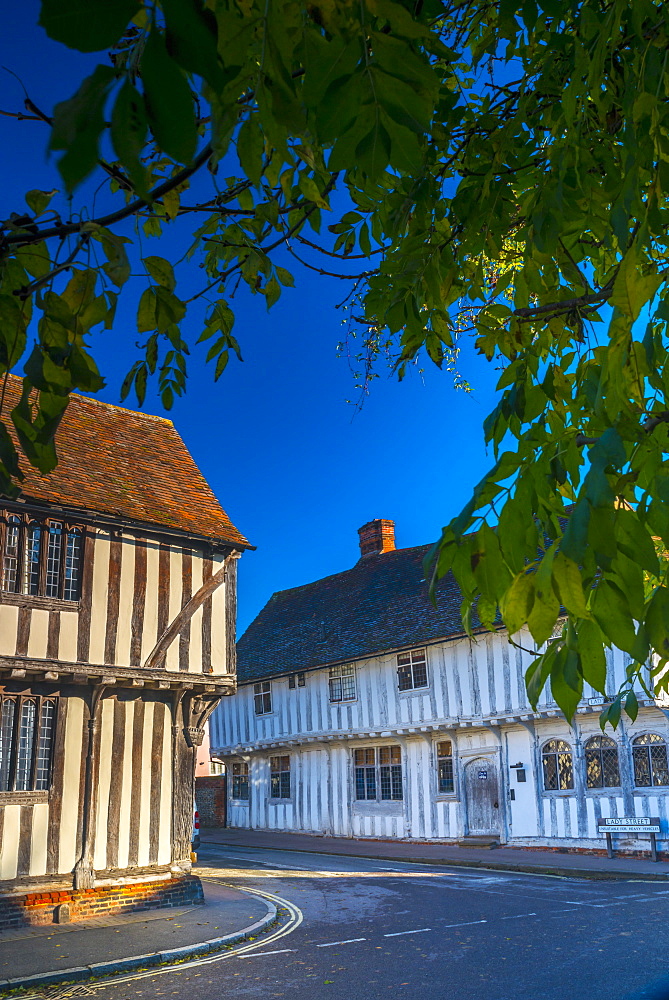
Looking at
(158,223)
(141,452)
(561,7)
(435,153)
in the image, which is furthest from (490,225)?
(141,452)

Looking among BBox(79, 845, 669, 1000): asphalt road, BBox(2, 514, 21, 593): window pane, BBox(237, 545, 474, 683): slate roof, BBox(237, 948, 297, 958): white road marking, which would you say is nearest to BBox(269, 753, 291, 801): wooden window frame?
BBox(237, 545, 474, 683): slate roof

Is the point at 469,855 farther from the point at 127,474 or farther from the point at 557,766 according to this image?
the point at 127,474

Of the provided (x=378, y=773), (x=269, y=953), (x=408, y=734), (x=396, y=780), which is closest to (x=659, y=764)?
(x=408, y=734)

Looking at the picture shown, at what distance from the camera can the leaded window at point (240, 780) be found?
30.2 meters

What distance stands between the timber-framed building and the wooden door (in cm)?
1118

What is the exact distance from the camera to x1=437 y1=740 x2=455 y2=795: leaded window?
23.1 metres

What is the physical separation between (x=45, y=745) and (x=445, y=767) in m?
14.3

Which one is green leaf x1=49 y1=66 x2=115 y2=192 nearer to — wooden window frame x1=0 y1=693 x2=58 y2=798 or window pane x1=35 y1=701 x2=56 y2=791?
wooden window frame x1=0 y1=693 x2=58 y2=798

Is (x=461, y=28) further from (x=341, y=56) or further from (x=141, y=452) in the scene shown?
(x=141, y=452)

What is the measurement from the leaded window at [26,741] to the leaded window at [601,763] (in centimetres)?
1335

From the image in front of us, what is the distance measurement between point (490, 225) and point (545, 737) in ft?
64.1

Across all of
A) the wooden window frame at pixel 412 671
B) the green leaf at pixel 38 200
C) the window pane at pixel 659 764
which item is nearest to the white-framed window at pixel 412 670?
the wooden window frame at pixel 412 671

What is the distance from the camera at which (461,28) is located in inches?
162

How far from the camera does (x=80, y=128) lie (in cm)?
113
